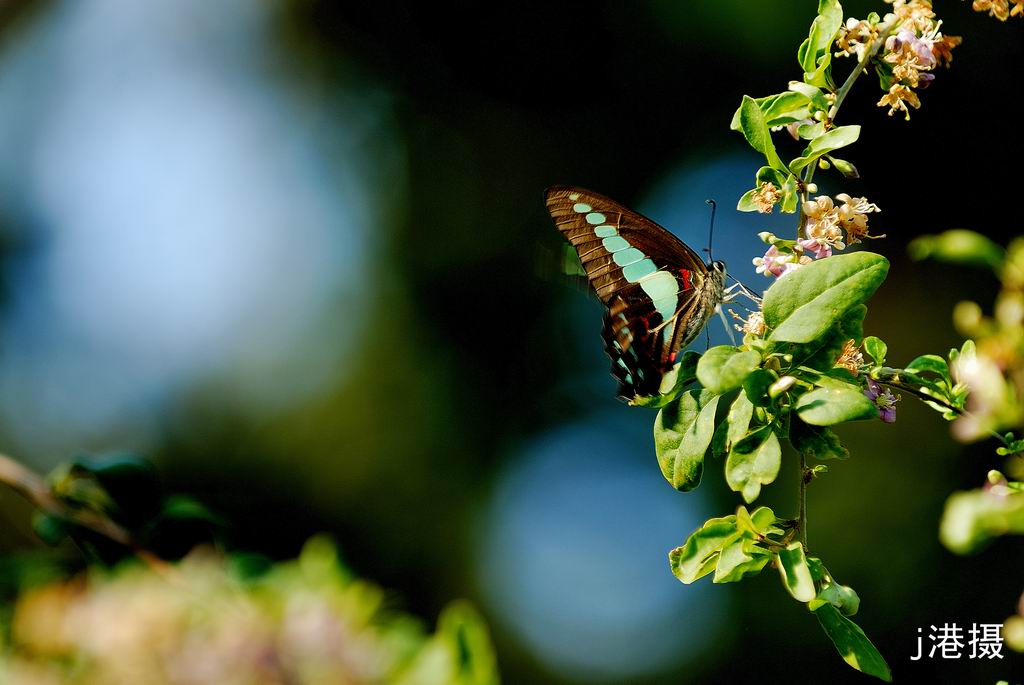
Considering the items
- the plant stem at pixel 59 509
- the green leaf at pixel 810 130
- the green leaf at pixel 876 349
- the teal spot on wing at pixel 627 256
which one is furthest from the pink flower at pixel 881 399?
the plant stem at pixel 59 509

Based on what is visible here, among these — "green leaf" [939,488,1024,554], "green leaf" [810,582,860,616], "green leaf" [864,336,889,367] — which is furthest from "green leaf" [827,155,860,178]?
"green leaf" [939,488,1024,554]

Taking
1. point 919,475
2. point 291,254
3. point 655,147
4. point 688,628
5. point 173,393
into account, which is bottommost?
point 688,628

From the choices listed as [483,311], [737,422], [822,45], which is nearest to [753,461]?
[737,422]

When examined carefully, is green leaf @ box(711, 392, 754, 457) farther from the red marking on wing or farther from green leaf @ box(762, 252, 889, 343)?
the red marking on wing

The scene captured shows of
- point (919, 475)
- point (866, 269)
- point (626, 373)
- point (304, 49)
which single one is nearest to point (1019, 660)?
point (919, 475)

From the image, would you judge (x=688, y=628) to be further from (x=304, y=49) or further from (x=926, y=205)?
(x=304, y=49)

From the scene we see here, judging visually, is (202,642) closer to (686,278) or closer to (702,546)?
(702,546)
